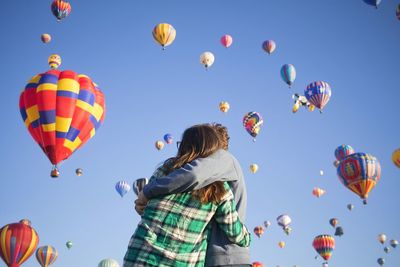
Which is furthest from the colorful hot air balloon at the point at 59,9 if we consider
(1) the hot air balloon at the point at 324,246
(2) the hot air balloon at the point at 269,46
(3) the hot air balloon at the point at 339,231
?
(3) the hot air balloon at the point at 339,231

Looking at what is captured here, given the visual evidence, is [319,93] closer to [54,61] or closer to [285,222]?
[285,222]

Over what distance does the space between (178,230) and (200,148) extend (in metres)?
0.53

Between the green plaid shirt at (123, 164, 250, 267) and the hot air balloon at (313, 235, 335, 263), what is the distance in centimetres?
3131

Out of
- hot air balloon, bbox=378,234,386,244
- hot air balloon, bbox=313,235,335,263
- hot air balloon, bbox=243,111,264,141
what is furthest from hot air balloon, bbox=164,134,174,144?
hot air balloon, bbox=378,234,386,244

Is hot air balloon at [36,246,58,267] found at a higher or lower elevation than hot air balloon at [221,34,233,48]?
lower

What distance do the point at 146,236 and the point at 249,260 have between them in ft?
2.02

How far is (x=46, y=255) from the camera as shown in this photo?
3177 centimetres

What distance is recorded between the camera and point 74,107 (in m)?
17.5

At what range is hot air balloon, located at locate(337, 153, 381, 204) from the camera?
78.9ft

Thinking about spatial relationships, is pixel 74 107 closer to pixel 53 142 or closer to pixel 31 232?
pixel 53 142

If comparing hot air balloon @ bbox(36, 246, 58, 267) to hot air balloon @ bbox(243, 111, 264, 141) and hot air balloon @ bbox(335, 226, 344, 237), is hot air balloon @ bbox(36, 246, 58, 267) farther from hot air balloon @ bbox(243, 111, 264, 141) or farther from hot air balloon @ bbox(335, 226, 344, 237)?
hot air balloon @ bbox(335, 226, 344, 237)

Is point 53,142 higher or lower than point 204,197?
higher

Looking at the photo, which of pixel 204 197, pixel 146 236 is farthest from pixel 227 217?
pixel 146 236

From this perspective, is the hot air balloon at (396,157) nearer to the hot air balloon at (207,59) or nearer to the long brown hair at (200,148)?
the hot air balloon at (207,59)
